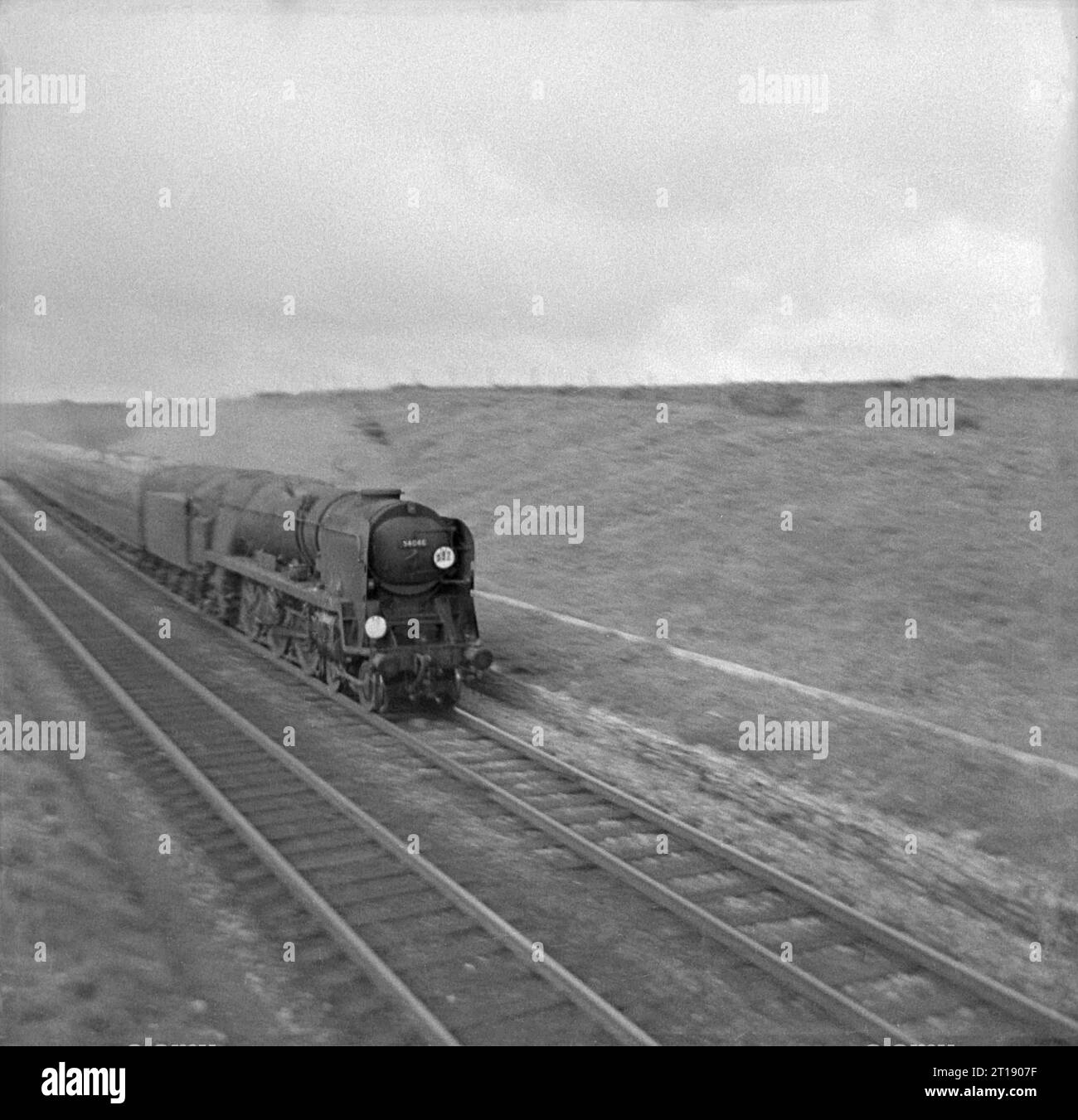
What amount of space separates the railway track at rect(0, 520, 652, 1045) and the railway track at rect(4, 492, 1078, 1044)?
1365 millimetres

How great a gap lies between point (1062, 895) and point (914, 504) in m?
14.1

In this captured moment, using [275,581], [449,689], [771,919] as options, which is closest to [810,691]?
[449,689]

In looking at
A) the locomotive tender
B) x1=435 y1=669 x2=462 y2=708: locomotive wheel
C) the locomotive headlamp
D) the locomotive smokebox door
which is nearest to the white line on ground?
the locomotive tender

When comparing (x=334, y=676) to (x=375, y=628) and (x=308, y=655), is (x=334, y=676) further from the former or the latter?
(x=375, y=628)

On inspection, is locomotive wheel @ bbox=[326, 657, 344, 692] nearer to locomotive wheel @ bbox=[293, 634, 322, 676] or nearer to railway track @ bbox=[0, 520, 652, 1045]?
locomotive wheel @ bbox=[293, 634, 322, 676]

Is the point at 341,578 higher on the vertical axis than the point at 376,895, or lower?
higher

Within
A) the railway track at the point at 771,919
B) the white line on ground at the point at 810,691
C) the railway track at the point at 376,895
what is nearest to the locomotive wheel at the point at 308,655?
the railway track at the point at 376,895

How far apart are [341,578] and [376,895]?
5701 mm

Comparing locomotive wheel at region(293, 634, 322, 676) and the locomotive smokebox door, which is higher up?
the locomotive smokebox door

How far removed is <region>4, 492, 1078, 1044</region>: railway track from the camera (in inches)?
255

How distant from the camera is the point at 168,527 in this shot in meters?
19.4

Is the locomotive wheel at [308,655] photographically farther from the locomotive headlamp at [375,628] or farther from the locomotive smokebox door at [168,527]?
the locomotive smokebox door at [168,527]

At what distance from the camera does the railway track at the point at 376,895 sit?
629cm

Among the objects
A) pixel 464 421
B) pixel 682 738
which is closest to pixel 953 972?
pixel 682 738
